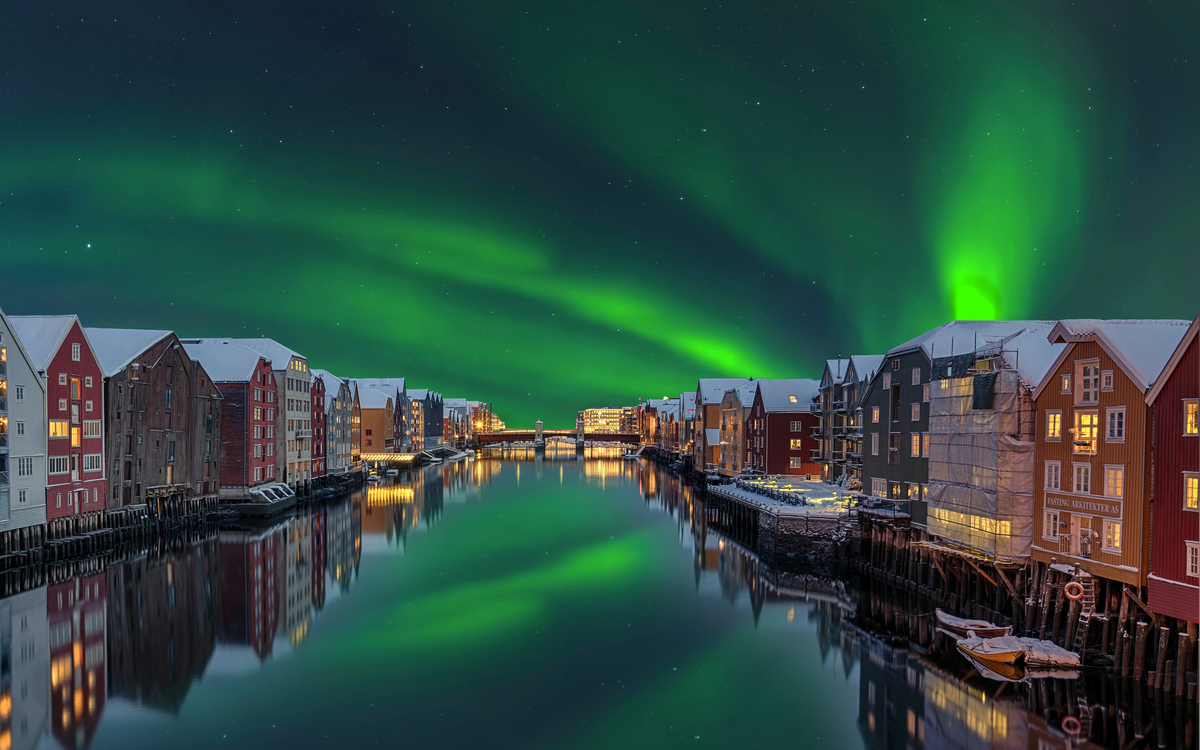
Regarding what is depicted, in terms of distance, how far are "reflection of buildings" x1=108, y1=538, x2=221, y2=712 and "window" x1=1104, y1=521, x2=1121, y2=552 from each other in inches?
1335

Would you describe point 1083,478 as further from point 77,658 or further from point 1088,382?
point 77,658

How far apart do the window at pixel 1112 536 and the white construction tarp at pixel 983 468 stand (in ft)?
14.3

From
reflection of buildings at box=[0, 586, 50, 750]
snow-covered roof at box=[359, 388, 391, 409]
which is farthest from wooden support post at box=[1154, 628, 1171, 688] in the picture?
snow-covered roof at box=[359, 388, 391, 409]

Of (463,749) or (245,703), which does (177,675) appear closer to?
Answer: (245,703)

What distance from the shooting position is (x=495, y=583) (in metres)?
44.2

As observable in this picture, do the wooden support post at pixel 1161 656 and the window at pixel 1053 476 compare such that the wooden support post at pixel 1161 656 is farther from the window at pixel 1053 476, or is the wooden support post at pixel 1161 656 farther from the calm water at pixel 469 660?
the window at pixel 1053 476

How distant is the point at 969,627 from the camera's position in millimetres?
29922

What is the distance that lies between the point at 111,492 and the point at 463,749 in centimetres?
4326

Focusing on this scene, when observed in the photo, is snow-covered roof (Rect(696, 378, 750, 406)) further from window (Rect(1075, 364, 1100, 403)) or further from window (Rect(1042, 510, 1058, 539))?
window (Rect(1075, 364, 1100, 403))

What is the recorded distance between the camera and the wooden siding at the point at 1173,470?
75.5 ft

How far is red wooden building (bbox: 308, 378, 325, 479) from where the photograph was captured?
291 ft

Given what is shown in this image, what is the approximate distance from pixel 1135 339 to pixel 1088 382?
7.45 ft

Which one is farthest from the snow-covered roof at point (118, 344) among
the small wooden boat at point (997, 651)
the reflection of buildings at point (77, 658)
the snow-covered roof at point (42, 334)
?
the small wooden boat at point (997, 651)

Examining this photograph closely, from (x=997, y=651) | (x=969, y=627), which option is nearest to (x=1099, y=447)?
(x=997, y=651)
